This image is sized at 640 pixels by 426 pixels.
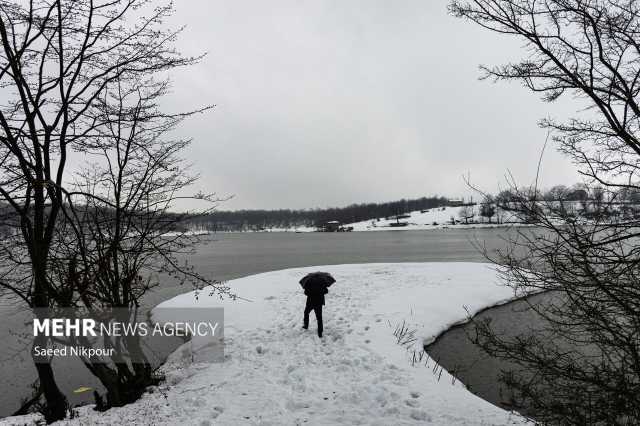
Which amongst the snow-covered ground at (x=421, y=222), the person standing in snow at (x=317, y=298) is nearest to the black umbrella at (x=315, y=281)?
the person standing in snow at (x=317, y=298)

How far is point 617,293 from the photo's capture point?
11.0ft

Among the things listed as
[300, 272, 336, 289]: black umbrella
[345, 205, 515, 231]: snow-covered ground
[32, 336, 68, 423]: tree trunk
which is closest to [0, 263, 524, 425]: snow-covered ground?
[32, 336, 68, 423]: tree trunk

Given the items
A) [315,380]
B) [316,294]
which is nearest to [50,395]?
[315,380]

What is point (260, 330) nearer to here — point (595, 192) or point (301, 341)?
point (301, 341)

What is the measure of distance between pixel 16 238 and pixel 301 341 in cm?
607

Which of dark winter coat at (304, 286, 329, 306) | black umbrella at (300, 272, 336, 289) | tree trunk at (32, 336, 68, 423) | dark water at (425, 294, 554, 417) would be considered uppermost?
black umbrella at (300, 272, 336, 289)

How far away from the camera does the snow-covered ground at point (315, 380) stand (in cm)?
537

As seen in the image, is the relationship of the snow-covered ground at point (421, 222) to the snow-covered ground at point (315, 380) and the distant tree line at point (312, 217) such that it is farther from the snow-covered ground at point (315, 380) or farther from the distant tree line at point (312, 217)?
the snow-covered ground at point (315, 380)

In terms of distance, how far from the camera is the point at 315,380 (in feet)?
21.5

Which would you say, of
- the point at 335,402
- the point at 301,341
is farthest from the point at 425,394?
the point at 301,341

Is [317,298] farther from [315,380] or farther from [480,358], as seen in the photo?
[480,358]

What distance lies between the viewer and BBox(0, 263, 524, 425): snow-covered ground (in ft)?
17.6

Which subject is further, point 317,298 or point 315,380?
point 317,298

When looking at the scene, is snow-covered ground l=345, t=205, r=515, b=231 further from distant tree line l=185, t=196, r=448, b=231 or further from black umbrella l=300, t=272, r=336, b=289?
black umbrella l=300, t=272, r=336, b=289
